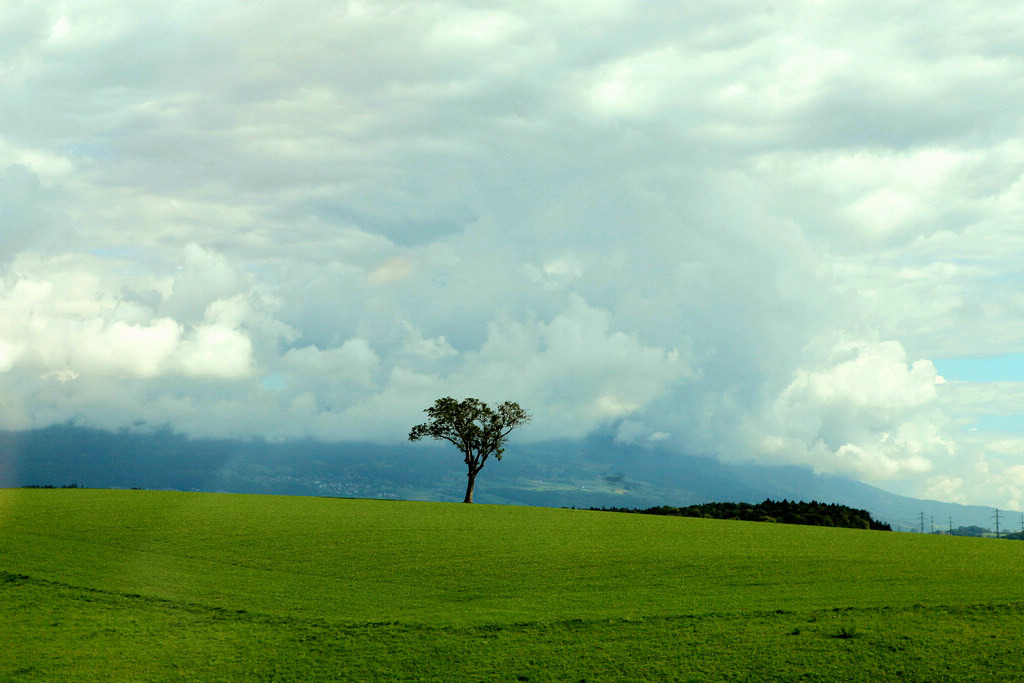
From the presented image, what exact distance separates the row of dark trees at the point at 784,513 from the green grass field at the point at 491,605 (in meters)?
33.6

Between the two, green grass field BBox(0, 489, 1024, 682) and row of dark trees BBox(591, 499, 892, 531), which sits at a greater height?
row of dark trees BBox(591, 499, 892, 531)

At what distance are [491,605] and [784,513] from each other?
237 feet

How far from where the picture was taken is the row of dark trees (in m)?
93.2

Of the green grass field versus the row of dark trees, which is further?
the row of dark trees

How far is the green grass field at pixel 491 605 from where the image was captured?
90.0ft

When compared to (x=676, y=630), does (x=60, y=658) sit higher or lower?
lower

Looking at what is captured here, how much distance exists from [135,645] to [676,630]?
20.6 meters

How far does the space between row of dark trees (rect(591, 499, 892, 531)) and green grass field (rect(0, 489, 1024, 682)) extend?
110 ft

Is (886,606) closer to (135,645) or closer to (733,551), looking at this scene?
(733,551)

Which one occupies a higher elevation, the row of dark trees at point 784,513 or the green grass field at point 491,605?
the row of dark trees at point 784,513

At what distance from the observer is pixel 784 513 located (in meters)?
98.3

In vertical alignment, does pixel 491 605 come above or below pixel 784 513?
below

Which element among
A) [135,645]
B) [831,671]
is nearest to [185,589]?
[135,645]

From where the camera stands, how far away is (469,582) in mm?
40438
